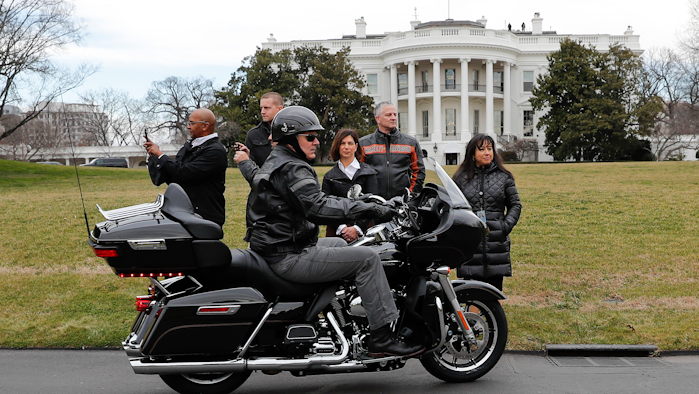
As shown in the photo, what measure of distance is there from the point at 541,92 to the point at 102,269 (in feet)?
164

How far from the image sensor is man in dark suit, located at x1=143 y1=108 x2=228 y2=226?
5941 mm

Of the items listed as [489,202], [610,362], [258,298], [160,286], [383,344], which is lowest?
[610,362]

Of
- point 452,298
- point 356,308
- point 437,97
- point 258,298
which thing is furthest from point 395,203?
point 437,97

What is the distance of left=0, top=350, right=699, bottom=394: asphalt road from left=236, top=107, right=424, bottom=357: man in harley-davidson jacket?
79 centimetres

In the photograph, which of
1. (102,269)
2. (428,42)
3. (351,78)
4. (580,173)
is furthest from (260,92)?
(102,269)

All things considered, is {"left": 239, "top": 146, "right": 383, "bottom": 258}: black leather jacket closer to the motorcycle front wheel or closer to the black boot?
the black boot

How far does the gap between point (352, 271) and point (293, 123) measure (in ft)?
3.59

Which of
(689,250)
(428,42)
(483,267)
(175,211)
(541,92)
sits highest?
(428,42)

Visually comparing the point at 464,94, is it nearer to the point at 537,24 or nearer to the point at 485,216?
the point at 537,24

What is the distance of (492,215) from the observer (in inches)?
247

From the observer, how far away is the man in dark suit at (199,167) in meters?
5.94

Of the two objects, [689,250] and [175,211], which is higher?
[175,211]

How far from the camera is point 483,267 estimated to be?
6203mm

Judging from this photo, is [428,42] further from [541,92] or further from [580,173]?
[580,173]
